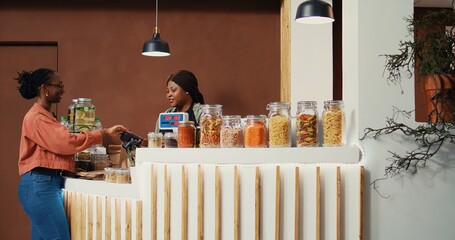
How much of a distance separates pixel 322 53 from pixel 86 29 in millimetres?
2272

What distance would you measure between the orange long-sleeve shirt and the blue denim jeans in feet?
0.27

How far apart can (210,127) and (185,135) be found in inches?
5.7

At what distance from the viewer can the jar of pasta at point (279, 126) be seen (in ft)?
8.05

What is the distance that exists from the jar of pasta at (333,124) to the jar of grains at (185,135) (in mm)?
643

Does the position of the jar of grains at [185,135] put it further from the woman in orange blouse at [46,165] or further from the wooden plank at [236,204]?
the woman in orange blouse at [46,165]

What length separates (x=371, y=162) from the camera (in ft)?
7.96

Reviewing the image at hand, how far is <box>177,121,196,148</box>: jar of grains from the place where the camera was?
8.51ft

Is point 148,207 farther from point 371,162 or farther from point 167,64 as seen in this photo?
point 167,64

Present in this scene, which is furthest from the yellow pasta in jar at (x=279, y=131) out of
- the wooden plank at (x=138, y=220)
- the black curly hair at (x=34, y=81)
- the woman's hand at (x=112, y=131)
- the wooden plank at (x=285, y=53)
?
the wooden plank at (x=285, y=53)

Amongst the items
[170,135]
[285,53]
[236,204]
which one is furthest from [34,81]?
[285,53]

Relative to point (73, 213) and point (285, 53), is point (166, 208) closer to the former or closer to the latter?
point (73, 213)

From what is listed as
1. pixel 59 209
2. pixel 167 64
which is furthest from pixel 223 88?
pixel 59 209

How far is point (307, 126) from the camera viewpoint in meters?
2.44

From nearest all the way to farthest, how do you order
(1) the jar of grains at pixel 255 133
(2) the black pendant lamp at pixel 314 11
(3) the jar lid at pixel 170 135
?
(1) the jar of grains at pixel 255 133 < (3) the jar lid at pixel 170 135 < (2) the black pendant lamp at pixel 314 11
